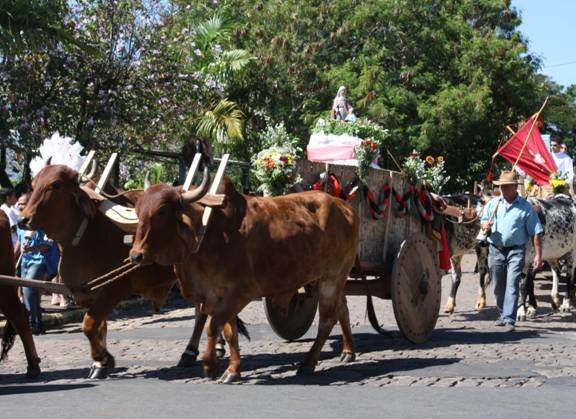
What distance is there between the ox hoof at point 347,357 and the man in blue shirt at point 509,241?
3057 millimetres

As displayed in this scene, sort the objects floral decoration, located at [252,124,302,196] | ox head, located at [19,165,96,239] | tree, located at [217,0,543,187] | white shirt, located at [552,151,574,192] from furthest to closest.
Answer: tree, located at [217,0,543,187]
white shirt, located at [552,151,574,192]
floral decoration, located at [252,124,302,196]
ox head, located at [19,165,96,239]

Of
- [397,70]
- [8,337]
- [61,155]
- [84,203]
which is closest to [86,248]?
[84,203]

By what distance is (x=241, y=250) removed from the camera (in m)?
9.47

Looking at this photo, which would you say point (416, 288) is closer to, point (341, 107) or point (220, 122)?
point (341, 107)

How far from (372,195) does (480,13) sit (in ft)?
78.8

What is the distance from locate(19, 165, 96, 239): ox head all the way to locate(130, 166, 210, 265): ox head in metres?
1.10

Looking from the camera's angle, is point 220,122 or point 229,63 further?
point 229,63

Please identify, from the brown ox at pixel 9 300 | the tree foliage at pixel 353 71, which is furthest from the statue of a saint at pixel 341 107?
the tree foliage at pixel 353 71

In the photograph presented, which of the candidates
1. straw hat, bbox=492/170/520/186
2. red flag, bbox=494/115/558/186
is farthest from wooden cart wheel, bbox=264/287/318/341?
red flag, bbox=494/115/558/186

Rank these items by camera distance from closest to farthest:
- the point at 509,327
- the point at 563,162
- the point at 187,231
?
the point at 187,231 → the point at 509,327 → the point at 563,162

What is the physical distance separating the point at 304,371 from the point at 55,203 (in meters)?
2.92

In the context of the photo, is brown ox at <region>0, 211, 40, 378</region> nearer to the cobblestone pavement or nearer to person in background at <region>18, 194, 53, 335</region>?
the cobblestone pavement

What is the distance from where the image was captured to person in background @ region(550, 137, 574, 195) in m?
18.7

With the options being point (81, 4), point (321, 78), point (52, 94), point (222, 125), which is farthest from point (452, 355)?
point (321, 78)
